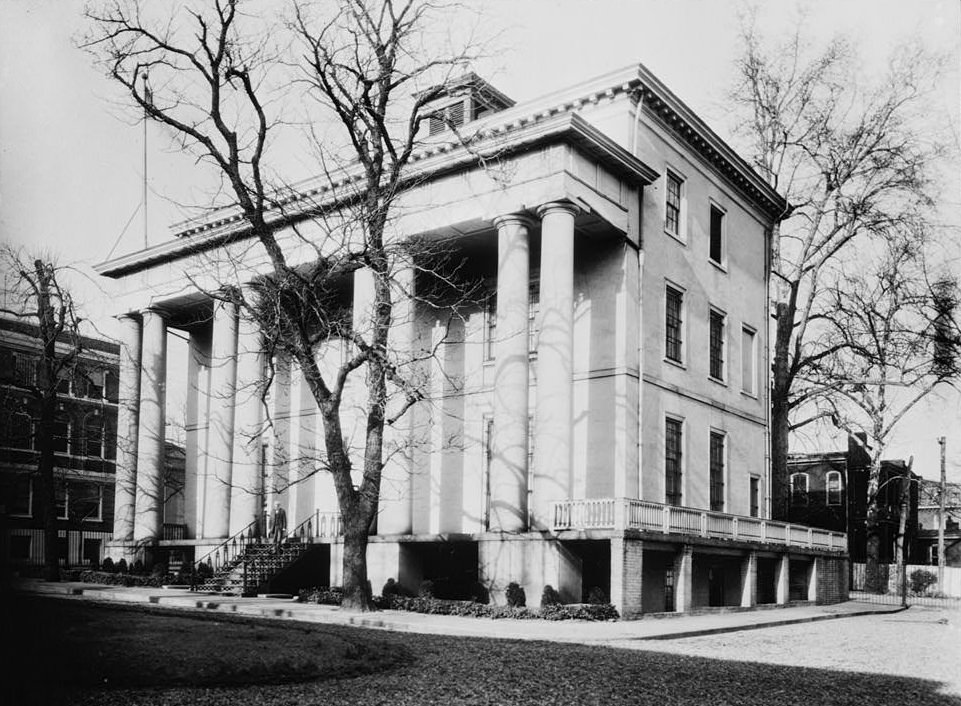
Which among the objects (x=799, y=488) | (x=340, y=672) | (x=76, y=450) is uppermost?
(x=76, y=450)

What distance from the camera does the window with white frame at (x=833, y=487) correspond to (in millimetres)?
60844

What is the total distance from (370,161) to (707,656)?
1324 cm

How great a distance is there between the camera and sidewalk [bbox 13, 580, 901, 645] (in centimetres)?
1764

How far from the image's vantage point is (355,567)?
2177cm

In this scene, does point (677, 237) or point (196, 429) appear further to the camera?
point (196, 429)

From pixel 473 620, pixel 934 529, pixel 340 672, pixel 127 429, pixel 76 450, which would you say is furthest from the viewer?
pixel 934 529

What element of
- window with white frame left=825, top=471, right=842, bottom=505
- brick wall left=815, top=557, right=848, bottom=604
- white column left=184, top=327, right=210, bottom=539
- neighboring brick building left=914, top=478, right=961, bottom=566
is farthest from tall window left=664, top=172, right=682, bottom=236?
neighboring brick building left=914, top=478, right=961, bottom=566

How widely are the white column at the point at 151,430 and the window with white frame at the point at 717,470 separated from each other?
1901 cm

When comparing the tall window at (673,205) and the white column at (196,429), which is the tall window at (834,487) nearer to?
the tall window at (673,205)

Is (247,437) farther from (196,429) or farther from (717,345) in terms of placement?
(717,345)

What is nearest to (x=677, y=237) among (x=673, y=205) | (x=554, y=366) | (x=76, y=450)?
(x=673, y=205)

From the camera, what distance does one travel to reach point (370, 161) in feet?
74.1

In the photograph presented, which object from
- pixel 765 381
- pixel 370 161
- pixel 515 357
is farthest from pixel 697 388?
pixel 370 161

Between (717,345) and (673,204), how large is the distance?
508 centimetres
